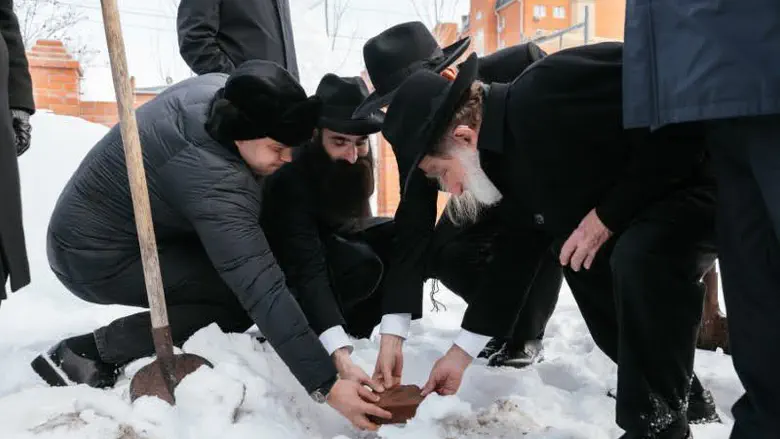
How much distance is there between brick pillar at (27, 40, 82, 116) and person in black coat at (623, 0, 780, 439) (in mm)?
8093

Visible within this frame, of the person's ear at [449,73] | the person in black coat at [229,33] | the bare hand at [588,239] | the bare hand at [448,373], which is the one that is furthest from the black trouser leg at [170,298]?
the bare hand at [588,239]

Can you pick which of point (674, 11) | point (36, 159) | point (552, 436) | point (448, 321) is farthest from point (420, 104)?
point (36, 159)

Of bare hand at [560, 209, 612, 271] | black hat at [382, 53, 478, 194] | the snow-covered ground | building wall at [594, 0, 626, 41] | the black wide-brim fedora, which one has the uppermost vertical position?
building wall at [594, 0, 626, 41]

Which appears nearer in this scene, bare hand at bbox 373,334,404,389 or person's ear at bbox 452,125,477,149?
person's ear at bbox 452,125,477,149

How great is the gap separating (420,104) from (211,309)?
52.5 inches

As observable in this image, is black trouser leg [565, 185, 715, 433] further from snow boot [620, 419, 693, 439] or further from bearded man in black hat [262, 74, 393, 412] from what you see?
bearded man in black hat [262, 74, 393, 412]

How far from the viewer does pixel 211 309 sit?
9.02 feet

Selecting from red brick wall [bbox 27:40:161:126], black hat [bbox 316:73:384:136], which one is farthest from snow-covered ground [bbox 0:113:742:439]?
red brick wall [bbox 27:40:161:126]

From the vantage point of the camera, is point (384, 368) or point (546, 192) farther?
point (384, 368)

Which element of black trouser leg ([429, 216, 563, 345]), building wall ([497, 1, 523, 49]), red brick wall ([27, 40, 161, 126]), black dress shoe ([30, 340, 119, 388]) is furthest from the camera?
building wall ([497, 1, 523, 49])

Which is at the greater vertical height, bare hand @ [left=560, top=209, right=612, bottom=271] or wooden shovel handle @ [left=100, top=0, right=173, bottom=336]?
wooden shovel handle @ [left=100, top=0, right=173, bottom=336]

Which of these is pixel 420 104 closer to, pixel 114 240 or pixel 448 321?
pixel 114 240

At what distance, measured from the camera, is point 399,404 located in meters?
2.09

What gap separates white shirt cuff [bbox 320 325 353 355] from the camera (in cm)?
240
